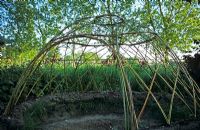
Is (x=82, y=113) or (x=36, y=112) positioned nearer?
(x=36, y=112)

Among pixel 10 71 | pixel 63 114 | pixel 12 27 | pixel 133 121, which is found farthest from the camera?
pixel 12 27

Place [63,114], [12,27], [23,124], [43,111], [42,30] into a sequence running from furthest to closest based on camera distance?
1. [42,30]
2. [12,27]
3. [63,114]
4. [43,111]
5. [23,124]

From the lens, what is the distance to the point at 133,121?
298 cm

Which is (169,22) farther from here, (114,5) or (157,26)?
(114,5)

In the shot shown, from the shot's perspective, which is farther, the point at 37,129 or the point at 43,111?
the point at 43,111

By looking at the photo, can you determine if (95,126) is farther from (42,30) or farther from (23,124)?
Answer: (42,30)

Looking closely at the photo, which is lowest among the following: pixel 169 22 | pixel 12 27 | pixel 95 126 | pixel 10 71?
pixel 95 126

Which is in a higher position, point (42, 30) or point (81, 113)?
point (42, 30)

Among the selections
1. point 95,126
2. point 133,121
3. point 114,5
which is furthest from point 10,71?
point 114,5

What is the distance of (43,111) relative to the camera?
205 inches

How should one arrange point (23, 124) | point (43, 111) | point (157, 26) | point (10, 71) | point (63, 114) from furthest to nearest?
point (157, 26) → point (10, 71) → point (63, 114) → point (43, 111) → point (23, 124)

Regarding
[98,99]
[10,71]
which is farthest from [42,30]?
[98,99]

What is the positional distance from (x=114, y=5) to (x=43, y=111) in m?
10.3

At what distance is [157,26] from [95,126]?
1070 centimetres
